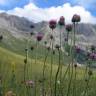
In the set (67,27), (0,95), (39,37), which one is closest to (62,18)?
(67,27)

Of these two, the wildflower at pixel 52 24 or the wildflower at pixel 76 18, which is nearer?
the wildflower at pixel 76 18

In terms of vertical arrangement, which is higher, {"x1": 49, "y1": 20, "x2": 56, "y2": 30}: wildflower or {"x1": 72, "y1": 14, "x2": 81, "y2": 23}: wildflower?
{"x1": 72, "y1": 14, "x2": 81, "y2": 23}: wildflower

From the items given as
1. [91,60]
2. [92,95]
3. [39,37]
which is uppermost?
[39,37]

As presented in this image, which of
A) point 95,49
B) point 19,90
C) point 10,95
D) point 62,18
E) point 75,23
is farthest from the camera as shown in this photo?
point 95,49

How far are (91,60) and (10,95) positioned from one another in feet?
12.1

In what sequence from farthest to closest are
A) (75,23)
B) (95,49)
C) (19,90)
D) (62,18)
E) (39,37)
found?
(95,49), (19,90), (39,37), (62,18), (75,23)

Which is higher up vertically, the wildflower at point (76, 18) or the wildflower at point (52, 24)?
the wildflower at point (76, 18)

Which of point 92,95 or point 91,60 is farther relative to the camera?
point 92,95

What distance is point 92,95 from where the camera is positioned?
9.02m

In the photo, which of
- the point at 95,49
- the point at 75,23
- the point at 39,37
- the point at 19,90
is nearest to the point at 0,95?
the point at 75,23

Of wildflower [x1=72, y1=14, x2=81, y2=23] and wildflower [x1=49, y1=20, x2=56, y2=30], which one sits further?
wildflower [x1=49, y1=20, x2=56, y2=30]

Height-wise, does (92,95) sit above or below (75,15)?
below

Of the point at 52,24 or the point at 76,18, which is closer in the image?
the point at 76,18

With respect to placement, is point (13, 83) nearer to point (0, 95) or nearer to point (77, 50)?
point (77, 50)
